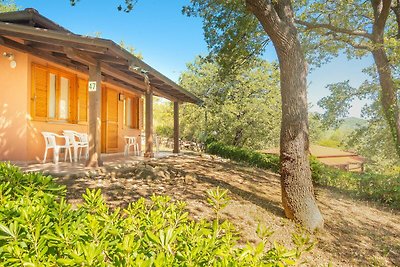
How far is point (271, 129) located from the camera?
20.1 metres

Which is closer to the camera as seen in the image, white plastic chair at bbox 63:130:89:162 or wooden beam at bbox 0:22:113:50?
wooden beam at bbox 0:22:113:50

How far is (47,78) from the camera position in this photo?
8289mm

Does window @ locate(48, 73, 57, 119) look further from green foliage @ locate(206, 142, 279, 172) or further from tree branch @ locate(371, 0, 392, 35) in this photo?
tree branch @ locate(371, 0, 392, 35)

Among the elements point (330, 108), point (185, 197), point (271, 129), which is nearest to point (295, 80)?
point (185, 197)

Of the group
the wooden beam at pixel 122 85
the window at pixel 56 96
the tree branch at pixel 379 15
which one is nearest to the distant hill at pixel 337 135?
the tree branch at pixel 379 15

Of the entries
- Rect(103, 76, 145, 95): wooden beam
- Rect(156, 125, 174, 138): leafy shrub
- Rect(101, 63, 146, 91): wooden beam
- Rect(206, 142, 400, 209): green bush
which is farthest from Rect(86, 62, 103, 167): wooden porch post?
Rect(156, 125, 174, 138): leafy shrub

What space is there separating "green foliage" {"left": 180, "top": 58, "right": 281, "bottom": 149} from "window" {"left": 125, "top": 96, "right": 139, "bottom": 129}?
6.90 meters

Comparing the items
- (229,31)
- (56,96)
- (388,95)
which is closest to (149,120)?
(56,96)

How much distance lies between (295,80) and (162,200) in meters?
4.23

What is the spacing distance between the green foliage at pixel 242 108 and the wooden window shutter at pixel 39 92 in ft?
40.7

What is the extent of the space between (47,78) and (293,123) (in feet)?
23.6

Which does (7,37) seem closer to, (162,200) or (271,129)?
(162,200)

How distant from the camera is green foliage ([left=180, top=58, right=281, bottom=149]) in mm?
19344

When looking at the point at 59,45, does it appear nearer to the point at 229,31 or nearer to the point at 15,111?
the point at 15,111
